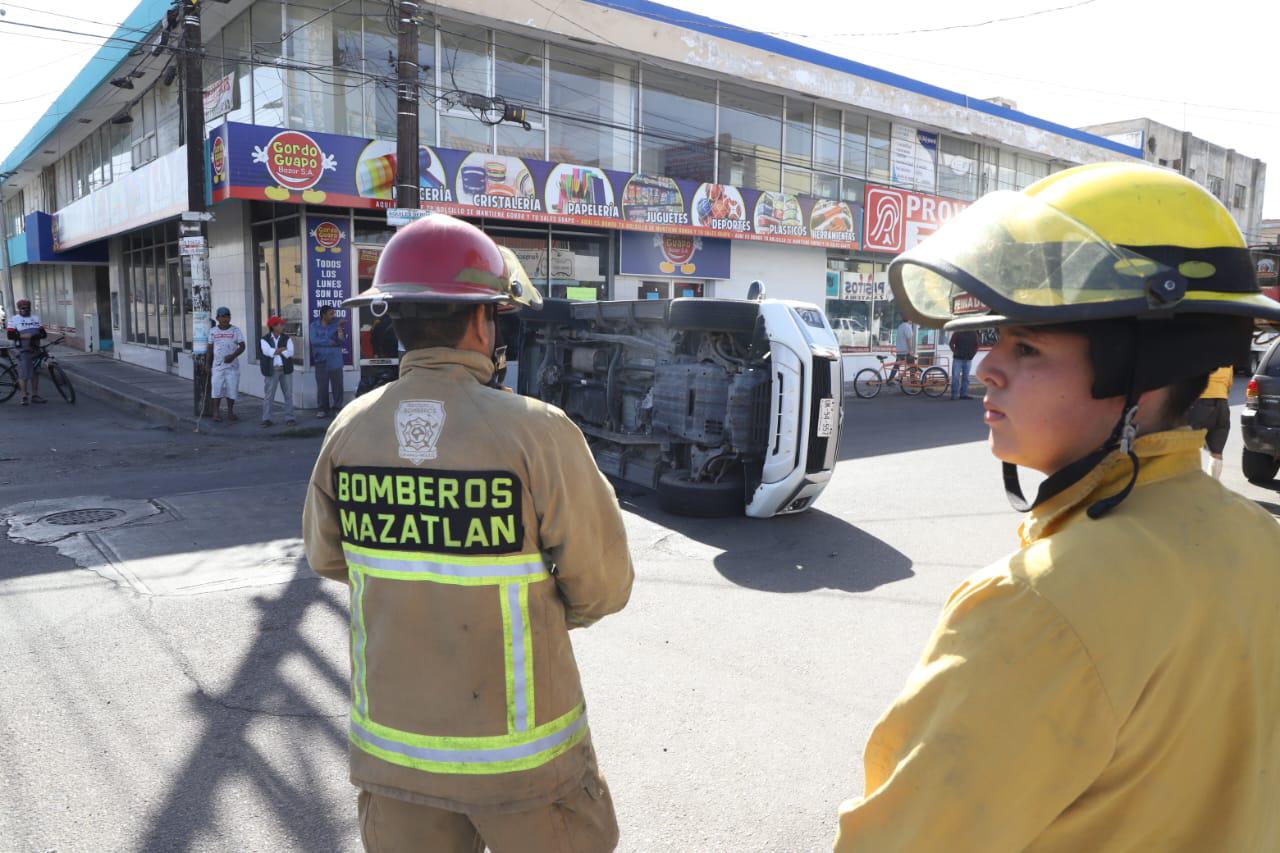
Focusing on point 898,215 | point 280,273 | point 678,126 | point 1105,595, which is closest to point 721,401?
point 1105,595

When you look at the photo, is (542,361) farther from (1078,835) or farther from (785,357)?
(1078,835)

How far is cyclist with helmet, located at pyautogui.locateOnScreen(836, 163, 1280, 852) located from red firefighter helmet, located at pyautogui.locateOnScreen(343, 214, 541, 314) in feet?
4.03

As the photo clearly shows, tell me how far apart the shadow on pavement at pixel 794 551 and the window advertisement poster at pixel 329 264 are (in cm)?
909

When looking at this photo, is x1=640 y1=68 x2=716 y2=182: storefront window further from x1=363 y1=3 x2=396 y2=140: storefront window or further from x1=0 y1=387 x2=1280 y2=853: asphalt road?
x1=0 y1=387 x2=1280 y2=853: asphalt road

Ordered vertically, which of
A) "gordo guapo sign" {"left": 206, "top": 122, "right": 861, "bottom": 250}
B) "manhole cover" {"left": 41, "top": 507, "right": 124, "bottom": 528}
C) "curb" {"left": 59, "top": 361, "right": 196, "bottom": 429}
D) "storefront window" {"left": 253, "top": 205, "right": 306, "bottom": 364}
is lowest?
"manhole cover" {"left": 41, "top": 507, "right": 124, "bottom": 528}

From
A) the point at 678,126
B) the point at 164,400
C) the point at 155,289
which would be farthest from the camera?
the point at 155,289

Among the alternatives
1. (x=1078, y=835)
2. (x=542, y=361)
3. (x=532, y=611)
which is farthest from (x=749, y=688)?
(x=542, y=361)

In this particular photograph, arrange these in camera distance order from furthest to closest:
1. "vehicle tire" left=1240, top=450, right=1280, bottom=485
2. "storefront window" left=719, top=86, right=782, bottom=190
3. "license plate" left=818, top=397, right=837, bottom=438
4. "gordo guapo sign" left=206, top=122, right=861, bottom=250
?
1. "storefront window" left=719, top=86, right=782, bottom=190
2. "gordo guapo sign" left=206, top=122, right=861, bottom=250
3. "vehicle tire" left=1240, top=450, right=1280, bottom=485
4. "license plate" left=818, top=397, right=837, bottom=438

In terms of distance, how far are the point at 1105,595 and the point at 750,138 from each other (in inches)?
862

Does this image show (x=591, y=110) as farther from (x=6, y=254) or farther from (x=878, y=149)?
(x=6, y=254)

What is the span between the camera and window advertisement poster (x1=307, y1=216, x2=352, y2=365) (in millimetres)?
15078

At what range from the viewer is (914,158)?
25094 mm

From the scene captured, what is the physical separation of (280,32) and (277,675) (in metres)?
14.2

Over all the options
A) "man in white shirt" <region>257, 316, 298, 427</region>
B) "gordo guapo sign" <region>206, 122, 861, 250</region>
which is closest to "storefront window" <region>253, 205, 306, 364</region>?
"gordo guapo sign" <region>206, 122, 861, 250</region>
